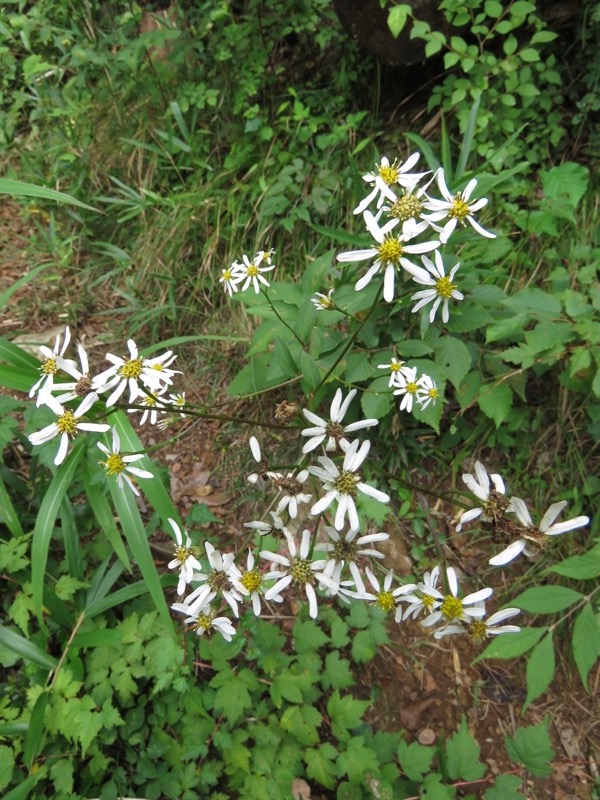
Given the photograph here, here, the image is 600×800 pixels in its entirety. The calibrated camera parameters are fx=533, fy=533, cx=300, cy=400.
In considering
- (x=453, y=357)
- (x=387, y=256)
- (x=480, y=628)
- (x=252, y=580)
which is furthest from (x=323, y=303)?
(x=480, y=628)

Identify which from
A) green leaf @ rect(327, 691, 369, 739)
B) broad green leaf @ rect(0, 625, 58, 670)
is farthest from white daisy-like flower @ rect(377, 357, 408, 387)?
broad green leaf @ rect(0, 625, 58, 670)

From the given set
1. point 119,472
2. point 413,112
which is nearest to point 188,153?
point 413,112

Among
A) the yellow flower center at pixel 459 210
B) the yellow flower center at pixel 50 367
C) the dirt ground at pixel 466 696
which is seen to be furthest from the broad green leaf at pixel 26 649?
the yellow flower center at pixel 459 210

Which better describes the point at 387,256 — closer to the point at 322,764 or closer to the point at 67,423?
the point at 67,423

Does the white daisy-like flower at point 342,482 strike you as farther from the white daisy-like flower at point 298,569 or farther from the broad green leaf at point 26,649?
the broad green leaf at point 26,649

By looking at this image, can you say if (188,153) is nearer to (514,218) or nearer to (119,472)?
(514,218)

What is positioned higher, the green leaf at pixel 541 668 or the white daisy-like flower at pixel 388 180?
the white daisy-like flower at pixel 388 180
